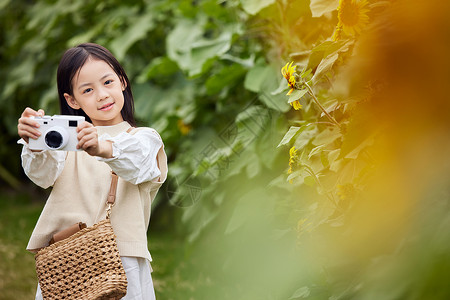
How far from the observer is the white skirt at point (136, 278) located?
1620 mm

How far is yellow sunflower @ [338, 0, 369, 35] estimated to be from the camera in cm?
140

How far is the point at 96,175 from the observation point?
1.66 m

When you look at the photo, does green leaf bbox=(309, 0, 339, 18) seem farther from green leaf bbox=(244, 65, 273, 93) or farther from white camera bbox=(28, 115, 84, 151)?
green leaf bbox=(244, 65, 273, 93)

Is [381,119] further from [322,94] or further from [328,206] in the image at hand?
[322,94]

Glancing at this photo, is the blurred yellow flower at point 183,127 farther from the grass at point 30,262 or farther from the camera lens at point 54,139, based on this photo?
the camera lens at point 54,139

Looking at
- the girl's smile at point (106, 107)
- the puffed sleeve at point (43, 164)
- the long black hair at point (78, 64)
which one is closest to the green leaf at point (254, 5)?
the long black hair at point (78, 64)

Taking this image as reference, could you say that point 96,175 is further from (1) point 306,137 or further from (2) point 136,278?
(1) point 306,137

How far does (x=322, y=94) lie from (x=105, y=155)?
0.90 m

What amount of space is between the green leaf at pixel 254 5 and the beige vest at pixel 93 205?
1056 mm

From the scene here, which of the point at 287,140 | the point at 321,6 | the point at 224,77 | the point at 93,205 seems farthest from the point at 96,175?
the point at 224,77

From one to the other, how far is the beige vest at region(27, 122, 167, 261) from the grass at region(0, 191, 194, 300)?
5.20ft

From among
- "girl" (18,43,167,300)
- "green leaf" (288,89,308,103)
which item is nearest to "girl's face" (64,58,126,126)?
Answer: "girl" (18,43,167,300)

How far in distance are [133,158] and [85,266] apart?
11.4 inches

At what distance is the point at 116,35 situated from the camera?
4652 mm
